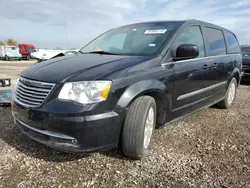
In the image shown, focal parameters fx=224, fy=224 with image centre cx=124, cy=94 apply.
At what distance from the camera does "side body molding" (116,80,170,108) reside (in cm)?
227

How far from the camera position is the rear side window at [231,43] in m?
4.74

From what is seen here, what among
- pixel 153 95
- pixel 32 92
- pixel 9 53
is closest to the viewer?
pixel 32 92

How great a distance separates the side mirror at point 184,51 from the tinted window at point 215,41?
1.11m

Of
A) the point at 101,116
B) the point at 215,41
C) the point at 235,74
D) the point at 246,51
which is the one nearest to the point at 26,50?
the point at 246,51

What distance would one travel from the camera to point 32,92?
2342 mm

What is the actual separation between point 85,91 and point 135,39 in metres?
1.49

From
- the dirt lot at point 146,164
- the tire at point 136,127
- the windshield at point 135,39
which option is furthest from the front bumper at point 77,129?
the windshield at point 135,39

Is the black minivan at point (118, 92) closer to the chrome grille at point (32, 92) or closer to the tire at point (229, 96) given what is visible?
the chrome grille at point (32, 92)

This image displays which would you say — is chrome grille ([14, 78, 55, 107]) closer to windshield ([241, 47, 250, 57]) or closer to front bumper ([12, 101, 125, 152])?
front bumper ([12, 101, 125, 152])

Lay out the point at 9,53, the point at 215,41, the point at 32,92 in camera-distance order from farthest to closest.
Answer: the point at 9,53 < the point at 215,41 < the point at 32,92

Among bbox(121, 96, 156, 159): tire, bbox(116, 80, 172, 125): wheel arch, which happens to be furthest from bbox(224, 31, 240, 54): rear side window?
bbox(121, 96, 156, 159): tire

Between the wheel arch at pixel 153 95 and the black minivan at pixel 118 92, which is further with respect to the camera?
the wheel arch at pixel 153 95

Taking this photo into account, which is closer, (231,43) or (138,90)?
(138,90)

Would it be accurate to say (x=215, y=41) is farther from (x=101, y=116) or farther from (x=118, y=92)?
(x=101, y=116)
